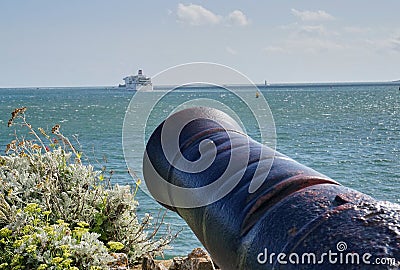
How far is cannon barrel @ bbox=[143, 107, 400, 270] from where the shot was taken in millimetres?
1620

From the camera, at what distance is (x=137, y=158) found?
5277mm

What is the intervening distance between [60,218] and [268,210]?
4.06 metres

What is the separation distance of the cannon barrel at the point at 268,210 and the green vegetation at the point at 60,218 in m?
1.60

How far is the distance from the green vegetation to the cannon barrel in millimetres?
1603

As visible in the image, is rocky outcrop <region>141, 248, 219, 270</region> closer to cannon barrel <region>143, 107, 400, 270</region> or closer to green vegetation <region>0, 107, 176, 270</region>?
green vegetation <region>0, 107, 176, 270</region>

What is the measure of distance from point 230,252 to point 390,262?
878 mm

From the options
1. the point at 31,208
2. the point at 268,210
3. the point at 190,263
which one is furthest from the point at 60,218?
the point at 268,210

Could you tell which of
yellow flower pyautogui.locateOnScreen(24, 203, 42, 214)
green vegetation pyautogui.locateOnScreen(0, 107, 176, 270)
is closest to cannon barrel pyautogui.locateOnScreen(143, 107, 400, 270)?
green vegetation pyautogui.locateOnScreen(0, 107, 176, 270)

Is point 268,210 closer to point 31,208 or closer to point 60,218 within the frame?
point 31,208

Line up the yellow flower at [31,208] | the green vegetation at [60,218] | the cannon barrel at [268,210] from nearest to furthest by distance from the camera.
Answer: the cannon barrel at [268,210] → the green vegetation at [60,218] → the yellow flower at [31,208]

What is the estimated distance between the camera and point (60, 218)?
18.8 ft

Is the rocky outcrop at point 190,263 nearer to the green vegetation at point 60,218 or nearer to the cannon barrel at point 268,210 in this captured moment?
the green vegetation at point 60,218

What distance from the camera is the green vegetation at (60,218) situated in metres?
4.71

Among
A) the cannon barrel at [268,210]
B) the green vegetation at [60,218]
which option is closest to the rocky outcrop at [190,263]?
the green vegetation at [60,218]
